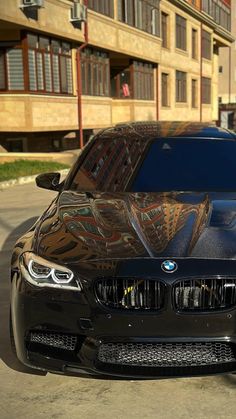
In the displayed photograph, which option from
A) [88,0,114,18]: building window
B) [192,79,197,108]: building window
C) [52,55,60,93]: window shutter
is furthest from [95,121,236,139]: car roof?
[192,79,197,108]: building window

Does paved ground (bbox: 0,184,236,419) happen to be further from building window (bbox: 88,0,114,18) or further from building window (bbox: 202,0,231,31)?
building window (bbox: 202,0,231,31)

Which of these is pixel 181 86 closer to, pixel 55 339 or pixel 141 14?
pixel 141 14

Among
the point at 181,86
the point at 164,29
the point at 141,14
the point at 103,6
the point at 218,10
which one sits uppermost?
the point at 218,10

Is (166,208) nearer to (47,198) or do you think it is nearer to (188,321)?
(188,321)

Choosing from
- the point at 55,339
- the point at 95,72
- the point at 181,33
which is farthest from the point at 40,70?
the point at 181,33

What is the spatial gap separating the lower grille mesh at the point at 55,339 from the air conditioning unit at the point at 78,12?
60.9 ft

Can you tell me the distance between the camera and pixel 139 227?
10.9 feet

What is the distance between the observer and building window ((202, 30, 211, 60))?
41.7 meters

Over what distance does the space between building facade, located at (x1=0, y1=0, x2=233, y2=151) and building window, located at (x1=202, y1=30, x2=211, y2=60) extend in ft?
6.77

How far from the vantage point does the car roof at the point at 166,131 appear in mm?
4898

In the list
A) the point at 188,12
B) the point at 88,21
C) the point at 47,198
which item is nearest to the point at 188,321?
the point at 47,198

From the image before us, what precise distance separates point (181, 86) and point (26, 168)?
24220 mm

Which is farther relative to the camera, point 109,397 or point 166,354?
point 109,397

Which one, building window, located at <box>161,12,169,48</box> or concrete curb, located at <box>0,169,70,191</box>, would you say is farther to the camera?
building window, located at <box>161,12,169,48</box>
